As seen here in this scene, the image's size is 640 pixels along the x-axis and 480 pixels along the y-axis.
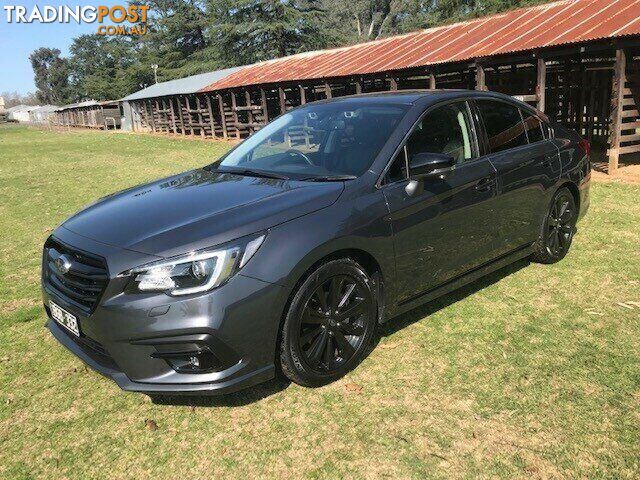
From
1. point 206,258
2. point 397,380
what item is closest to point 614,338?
point 397,380

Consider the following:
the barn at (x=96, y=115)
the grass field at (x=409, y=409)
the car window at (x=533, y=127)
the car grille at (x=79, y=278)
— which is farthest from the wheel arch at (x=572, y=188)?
the barn at (x=96, y=115)

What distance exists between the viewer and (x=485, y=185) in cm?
407

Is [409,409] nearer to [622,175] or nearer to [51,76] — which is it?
[622,175]

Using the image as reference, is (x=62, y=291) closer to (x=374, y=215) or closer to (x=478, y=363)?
(x=374, y=215)

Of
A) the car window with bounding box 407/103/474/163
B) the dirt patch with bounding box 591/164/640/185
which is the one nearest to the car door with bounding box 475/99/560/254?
the car window with bounding box 407/103/474/163

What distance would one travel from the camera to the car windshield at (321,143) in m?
3.62

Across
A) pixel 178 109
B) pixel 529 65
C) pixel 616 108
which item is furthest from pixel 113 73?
pixel 616 108

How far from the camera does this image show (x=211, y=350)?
2.72 metres

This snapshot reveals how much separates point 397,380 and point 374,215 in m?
1.04

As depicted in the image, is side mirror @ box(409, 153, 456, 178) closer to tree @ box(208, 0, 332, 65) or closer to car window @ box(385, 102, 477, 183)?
car window @ box(385, 102, 477, 183)

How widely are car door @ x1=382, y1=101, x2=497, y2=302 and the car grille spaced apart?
1758 millimetres

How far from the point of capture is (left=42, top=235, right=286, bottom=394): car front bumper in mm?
2682

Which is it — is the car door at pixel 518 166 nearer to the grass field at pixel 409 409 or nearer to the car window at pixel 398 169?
the grass field at pixel 409 409

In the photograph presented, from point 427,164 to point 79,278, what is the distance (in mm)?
2203
